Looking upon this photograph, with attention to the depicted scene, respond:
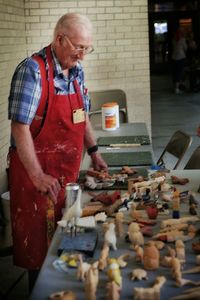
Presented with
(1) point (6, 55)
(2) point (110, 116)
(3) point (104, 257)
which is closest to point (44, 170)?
(3) point (104, 257)

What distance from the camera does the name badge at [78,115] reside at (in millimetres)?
2824

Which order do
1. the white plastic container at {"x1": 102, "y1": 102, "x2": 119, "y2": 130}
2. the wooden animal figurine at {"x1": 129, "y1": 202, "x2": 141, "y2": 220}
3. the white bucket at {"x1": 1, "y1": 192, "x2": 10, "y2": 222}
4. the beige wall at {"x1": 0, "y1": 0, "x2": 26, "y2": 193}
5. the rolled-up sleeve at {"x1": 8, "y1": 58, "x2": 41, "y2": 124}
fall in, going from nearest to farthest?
the wooden animal figurine at {"x1": 129, "y1": 202, "x2": 141, "y2": 220}
the rolled-up sleeve at {"x1": 8, "y1": 58, "x2": 41, "y2": 124}
the white bucket at {"x1": 1, "y1": 192, "x2": 10, "y2": 222}
the white plastic container at {"x1": 102, "y1": 102, "x2": 119, "y2": 130}
the beige wall at {"x1": 0, "y1": 0, "x2": 26, "y2": 193}

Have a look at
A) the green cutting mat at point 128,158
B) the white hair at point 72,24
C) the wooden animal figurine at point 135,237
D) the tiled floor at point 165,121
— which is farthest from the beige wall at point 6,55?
the wooden animal figurine at point 135,237

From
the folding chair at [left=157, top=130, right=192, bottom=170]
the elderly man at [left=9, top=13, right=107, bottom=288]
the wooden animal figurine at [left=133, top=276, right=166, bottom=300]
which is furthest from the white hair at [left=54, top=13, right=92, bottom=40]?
the folding chair at [left=157, top=130, right=192, bottom=170]

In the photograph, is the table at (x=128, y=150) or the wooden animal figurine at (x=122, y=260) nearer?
the wooden animal figurine at (x=122, y=260)

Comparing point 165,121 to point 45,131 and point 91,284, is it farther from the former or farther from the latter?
point 91,284

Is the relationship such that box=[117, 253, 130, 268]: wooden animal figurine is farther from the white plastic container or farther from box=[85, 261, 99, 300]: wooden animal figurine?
the white plastic container

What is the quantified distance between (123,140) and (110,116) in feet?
1.69

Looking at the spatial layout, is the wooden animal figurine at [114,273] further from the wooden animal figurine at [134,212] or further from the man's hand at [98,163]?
the man's hand at [98,163]

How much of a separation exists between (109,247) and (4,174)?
10.4ft

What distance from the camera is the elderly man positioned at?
2.51m

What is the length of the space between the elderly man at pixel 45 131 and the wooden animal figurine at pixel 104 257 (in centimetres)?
57

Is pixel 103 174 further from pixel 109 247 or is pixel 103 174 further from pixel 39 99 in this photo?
pixel 109 247

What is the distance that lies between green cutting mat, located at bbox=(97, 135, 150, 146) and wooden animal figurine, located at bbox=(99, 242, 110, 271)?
2180mm
